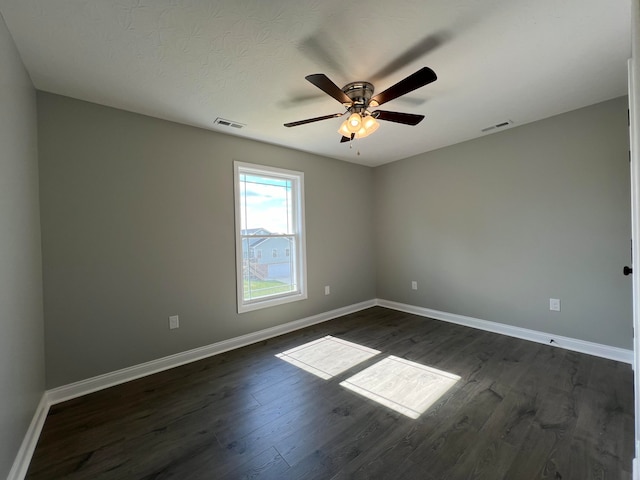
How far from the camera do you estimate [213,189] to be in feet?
9.89

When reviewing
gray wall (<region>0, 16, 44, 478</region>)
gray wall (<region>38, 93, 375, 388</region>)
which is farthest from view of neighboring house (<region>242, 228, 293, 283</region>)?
gray wall (<region>0, 16, 44, 478</region>)

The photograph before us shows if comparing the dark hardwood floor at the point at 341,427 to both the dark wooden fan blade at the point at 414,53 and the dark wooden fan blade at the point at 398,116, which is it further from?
the dark wooden fan blade at the point at 414,53

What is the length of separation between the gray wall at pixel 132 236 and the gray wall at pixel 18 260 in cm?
14

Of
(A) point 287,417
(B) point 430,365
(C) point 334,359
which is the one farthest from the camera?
(C) point 334,359

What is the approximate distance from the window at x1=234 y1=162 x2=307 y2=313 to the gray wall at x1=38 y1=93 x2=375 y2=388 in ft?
0.41

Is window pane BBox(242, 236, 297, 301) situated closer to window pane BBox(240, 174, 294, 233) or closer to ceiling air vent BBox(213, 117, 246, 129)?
window pane BBox(240, 174, 294, 233)

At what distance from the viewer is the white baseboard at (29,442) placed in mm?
1437

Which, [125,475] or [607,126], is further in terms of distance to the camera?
[607,126]

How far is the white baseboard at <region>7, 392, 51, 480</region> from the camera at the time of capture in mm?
1437

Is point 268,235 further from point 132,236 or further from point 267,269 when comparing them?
point 132,236

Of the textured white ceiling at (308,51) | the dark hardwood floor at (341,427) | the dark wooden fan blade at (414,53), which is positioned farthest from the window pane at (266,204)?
the dark wooden fan blade at (414,53)

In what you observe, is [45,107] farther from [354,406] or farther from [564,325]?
[564,325]

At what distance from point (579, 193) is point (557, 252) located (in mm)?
643

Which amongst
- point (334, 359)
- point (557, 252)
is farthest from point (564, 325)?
point (334, 359)
